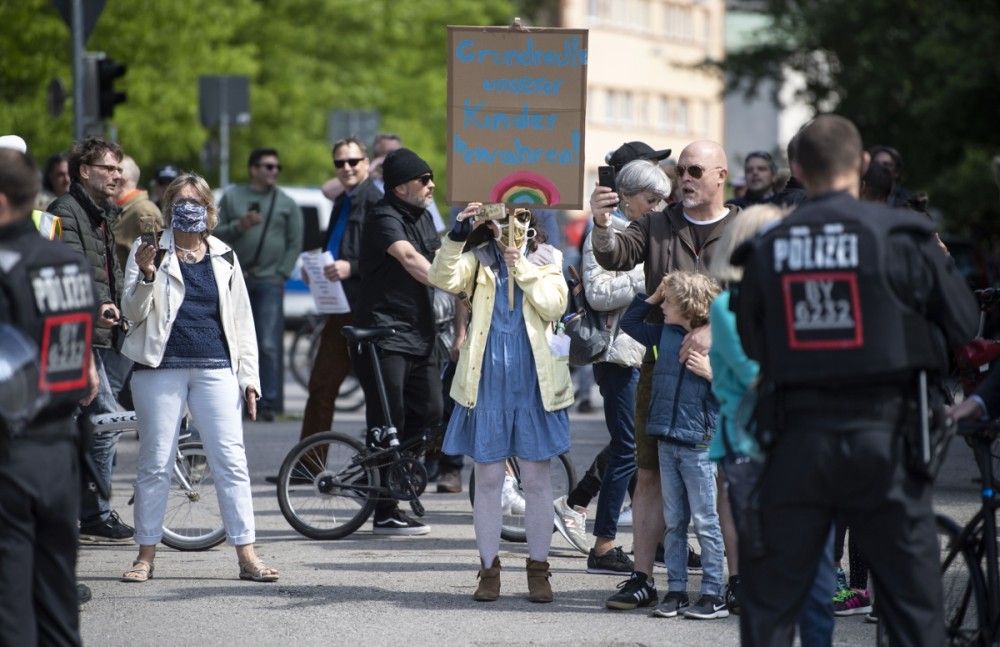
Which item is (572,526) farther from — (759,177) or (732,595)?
(759,177)

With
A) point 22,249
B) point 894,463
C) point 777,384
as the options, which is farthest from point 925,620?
point 22,249

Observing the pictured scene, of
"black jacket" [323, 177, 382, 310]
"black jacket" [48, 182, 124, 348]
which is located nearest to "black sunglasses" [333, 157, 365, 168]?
Result: "black jacket" [323, 177, 382, 310]

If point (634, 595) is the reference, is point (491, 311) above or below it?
above

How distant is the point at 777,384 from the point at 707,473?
7.79ft

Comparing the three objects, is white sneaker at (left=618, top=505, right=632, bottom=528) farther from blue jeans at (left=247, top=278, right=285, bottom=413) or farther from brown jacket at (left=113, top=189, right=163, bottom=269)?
blue jeans at (left=247, top=278, right=285, bottom=413)

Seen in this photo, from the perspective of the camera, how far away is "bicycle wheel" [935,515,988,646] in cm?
614

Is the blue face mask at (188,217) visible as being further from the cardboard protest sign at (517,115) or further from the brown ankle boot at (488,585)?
the brown ankle boot at (488,585)

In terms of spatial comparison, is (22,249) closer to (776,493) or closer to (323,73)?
(776,493)

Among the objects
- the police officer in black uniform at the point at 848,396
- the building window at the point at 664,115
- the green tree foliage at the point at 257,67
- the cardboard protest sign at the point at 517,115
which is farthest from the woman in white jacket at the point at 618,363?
the building window at the point at 664,115

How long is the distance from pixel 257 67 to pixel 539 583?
25394mm

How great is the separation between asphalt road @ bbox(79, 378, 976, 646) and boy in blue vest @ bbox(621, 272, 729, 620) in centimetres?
15

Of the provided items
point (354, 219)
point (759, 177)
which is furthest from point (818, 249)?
point (759, 177)

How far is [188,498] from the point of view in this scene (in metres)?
9.84

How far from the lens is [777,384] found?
552 centimetres
